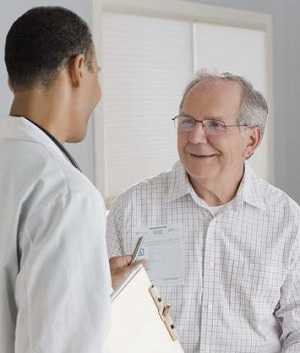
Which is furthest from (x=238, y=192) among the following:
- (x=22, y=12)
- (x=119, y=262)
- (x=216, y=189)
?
(x=22, y=12)

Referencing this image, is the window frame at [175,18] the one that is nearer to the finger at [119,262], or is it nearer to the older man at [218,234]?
the older man at [218,234]

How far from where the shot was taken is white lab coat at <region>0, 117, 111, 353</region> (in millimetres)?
1038

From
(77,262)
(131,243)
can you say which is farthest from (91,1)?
(77,262)

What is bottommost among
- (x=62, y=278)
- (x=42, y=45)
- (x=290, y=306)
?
(x=290, y=306)

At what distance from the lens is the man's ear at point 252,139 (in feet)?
6.32

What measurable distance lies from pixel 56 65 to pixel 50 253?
317mm

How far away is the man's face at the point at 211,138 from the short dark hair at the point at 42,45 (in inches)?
26.9

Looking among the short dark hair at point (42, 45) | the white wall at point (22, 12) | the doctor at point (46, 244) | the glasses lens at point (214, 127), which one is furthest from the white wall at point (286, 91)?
the doctor at point (46, 244)

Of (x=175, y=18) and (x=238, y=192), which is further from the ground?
(x=175, y=18)

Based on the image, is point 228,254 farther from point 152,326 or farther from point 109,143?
point 109,143

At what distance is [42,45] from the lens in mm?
1164

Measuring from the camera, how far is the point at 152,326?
1.33 meters

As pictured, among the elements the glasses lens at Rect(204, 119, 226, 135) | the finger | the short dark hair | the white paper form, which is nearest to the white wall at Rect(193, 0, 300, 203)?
the glasses lens at Rect(204, 119, 226, 135)

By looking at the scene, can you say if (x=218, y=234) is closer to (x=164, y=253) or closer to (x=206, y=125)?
(x=164, y=253)
